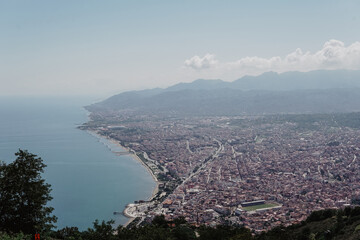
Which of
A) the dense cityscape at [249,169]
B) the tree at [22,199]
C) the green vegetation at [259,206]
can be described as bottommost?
the green vegetation at [259,206]

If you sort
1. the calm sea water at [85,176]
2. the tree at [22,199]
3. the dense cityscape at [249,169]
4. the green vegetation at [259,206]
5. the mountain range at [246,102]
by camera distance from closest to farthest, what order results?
1. the tree at [22,199]
2. the dense cityscape at [249,169]
3. the green vegetation at [259,206]
4. the calm sea water at [85,176]
5. the mountain range at [246,102]

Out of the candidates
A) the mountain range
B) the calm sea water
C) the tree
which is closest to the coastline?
the calm sea water

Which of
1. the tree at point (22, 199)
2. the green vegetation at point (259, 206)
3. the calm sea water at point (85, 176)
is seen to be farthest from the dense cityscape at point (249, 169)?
the tree at point (22, 199)

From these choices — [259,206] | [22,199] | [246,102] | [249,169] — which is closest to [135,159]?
[249,169]

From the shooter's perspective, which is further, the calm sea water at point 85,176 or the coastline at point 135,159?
the calm sea water at point 85,176

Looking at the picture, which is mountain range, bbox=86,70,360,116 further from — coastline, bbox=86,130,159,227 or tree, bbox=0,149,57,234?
tree, bbox=0,149,57,234

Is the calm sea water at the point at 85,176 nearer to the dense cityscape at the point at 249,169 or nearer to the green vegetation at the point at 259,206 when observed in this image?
the dense cityscape at the point at 249,169

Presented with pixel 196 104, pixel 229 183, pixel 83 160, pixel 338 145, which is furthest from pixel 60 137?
pixel 196 104

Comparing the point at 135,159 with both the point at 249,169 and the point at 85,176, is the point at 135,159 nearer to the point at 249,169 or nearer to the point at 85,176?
the point at 85,176

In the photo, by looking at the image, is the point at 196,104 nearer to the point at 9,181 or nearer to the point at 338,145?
the point at 338,145
